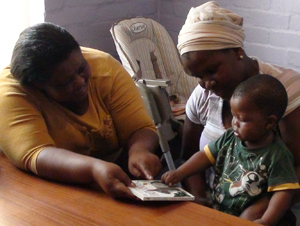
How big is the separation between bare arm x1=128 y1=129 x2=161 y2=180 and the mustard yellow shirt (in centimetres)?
5

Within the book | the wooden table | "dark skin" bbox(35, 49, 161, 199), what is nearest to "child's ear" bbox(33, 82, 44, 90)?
"dark skin" bbox(35, 49, 161, 199)

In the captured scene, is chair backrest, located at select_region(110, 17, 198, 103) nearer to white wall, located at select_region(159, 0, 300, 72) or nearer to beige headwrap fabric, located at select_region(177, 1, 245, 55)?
white wall, located at select_region(159, 0, 300, 72)

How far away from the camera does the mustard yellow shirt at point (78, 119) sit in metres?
1.15

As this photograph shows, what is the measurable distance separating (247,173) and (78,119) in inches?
23.4

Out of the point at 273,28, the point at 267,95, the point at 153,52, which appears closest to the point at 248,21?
the point at 273,28

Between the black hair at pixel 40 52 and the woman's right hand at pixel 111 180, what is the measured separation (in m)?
0.35

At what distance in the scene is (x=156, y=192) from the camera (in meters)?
1.02

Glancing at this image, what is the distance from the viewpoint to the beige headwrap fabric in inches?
50.4

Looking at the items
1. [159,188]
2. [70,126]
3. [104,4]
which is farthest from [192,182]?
[104,4]

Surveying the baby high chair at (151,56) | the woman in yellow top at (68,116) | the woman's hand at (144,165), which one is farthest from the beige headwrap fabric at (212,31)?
the baby high chair at (151,56)

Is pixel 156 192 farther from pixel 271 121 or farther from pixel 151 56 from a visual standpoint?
pixel 151 56

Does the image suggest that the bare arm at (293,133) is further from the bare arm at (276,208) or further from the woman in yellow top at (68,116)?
the woman in yellow top at (68,116)

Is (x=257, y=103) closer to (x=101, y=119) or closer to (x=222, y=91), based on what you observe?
(x=222, y=91)

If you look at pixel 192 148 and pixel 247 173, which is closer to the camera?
pixel 247 173
